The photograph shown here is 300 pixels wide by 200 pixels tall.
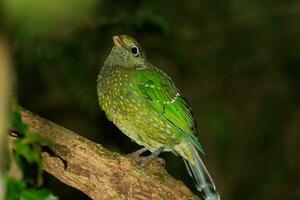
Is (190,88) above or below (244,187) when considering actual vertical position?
above

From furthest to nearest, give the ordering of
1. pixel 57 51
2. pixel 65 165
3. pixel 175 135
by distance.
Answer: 1. pixel 57 51
2. pixel 175 135
3. pixel 65 165

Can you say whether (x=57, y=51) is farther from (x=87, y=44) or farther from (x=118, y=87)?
(x=118, y=87)

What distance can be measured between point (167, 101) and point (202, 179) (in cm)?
71

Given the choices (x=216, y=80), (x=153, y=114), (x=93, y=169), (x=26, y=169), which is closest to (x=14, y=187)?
(x=26, y=169)

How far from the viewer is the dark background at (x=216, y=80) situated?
653 cm

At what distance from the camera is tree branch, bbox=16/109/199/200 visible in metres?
3.73

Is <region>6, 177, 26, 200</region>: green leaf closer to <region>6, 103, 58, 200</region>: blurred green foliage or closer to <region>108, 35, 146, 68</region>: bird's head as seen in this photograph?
<region>6, 103, 58, 200</region>: blurred green foliage

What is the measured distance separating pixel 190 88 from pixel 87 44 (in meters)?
1.88

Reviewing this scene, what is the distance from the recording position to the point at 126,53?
5238 millimetres

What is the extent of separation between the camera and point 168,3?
7.52 m

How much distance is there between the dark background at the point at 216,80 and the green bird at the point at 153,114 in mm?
1268

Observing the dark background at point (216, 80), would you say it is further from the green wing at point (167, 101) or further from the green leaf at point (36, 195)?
the green leaf at point (36, 195)

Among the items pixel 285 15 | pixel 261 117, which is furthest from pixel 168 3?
pixel 261 117

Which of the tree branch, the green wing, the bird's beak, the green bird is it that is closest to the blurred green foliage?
the tree branch
